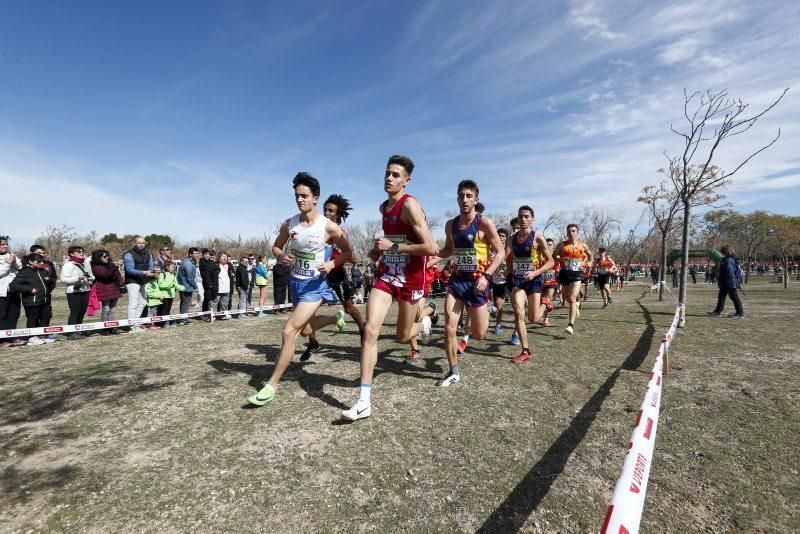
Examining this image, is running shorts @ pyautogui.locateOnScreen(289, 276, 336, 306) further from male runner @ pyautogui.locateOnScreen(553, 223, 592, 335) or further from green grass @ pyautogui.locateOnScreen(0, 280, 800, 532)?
male runner @ pyautogui.locateOnScreen(553, 223, 592, 335)

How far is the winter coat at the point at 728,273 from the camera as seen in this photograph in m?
11.1

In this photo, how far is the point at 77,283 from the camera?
858 cm

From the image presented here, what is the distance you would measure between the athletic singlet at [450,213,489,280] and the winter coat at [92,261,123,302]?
813 cm

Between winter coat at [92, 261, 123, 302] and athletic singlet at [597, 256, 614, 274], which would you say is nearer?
winter coat at [92, 261, 123, 302]

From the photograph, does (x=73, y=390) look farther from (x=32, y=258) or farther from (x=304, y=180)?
(x=32, y=258)

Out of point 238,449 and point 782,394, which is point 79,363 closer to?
point 238,449

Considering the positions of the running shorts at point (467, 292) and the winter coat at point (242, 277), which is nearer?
the running shorts at point (467, 292)

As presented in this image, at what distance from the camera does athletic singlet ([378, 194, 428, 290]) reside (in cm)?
426

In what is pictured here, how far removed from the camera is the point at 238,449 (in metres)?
3.12

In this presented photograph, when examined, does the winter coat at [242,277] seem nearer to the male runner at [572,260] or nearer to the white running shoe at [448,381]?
the male runner at [572,260]

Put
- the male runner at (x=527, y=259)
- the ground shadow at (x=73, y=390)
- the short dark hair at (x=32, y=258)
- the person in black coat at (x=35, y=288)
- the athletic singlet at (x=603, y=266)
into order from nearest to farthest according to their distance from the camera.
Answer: the ground shadow at (x=73, y=390)
the male runner at (x=527, y=259)
the person in black coat at (x=35, y=288)
the short dark hair at (x=32, y=258)
the athletic singlet at (x=603, y=266)

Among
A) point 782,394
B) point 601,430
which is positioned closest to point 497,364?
point 601,430

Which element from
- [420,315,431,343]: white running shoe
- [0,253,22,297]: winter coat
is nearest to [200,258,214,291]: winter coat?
[0,253,22,297]: winter coat

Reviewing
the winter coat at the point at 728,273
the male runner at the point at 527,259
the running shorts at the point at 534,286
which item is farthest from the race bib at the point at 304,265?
the winter coat at the point at 728,273
